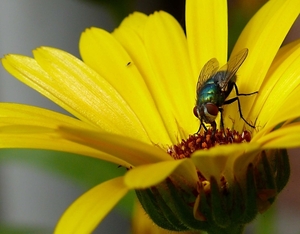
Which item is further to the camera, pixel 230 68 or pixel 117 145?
pixel 230 68

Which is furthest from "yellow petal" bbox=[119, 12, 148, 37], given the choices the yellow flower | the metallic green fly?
the metallic green fly

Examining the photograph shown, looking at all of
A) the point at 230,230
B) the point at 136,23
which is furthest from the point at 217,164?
the point at 136,23

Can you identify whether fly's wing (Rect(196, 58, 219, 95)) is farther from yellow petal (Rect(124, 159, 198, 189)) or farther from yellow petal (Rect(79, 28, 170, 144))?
yellow petal (Rect(124, 159, 198, 189))

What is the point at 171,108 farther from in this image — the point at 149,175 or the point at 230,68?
the point at 149,175

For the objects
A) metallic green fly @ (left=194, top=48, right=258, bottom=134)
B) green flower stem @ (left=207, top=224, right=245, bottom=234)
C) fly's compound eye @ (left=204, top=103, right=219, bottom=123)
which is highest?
metallic green fly @ (left=194, top=48, right=258, bottom=134)

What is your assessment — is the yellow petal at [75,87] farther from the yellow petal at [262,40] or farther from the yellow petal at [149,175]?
the yellow petal at [149,175]

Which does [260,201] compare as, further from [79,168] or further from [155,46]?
[79,168]
